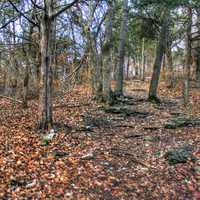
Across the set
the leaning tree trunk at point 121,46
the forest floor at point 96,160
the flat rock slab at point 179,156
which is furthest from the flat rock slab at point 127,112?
the flat rock slab at point 179,156

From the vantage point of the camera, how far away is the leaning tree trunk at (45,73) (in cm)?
1045

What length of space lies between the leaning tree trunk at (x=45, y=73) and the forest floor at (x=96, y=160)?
0.47 metres

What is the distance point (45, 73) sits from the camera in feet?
34.6

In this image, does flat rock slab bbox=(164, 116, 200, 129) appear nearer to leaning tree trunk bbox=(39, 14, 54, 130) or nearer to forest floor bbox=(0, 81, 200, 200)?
forest floor bbox=(0, 81, 200, 200)

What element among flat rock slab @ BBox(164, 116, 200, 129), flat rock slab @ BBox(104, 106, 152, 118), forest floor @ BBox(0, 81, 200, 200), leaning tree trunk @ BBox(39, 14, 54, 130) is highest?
leaning tree trunk @ BBox(39, 14, 54, 130)

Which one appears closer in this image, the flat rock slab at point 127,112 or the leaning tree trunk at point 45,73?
the leaning tree trunk at point 45,73

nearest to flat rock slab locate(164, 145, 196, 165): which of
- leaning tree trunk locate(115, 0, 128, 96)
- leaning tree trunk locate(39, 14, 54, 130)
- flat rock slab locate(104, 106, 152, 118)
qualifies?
leaning tree trunk locate(39, 14, 54, 130)

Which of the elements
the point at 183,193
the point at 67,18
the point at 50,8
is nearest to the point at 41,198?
the point at 183,193

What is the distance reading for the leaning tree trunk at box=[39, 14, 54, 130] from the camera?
10445 millimetres

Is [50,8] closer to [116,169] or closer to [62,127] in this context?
[62,127]

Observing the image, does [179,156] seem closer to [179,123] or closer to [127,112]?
[179,123]

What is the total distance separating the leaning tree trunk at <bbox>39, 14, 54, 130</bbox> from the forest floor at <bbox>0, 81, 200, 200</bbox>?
0.47m

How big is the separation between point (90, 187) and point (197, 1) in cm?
1046

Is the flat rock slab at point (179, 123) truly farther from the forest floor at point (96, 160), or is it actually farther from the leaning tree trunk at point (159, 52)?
the leaning tree trunk at point (159, 52)
